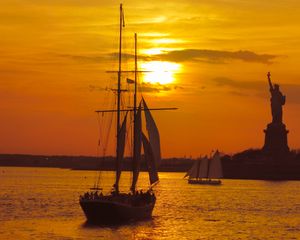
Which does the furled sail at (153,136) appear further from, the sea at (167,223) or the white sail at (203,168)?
the white sail at (203,168)

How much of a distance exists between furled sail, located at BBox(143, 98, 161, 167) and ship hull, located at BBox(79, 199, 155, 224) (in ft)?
18.3

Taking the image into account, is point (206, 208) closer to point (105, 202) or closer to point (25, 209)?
point (25, 209)

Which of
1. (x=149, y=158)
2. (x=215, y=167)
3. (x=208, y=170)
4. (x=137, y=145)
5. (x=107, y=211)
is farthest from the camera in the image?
(x=208, y=170)

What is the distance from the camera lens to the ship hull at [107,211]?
72500 millimetres

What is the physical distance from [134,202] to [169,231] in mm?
5769

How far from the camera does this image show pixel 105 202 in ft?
236

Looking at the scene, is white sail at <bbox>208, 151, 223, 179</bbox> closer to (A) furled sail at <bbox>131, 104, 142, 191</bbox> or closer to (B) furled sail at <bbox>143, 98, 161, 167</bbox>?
(A) furled sail at <bbox>131, 104, 142, 191</bbox>

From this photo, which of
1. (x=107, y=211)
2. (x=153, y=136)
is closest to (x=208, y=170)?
(x=153, y=136)

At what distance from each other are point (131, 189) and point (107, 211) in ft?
21.1

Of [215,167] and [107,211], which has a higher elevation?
[215,167]

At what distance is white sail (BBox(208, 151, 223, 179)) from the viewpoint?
192m

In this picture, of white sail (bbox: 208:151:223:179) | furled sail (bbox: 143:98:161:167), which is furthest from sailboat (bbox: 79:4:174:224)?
white sail (bbox: 208:151:223:179)

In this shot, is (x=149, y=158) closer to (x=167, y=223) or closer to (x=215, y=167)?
(x=167, y=223)

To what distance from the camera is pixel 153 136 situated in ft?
259
